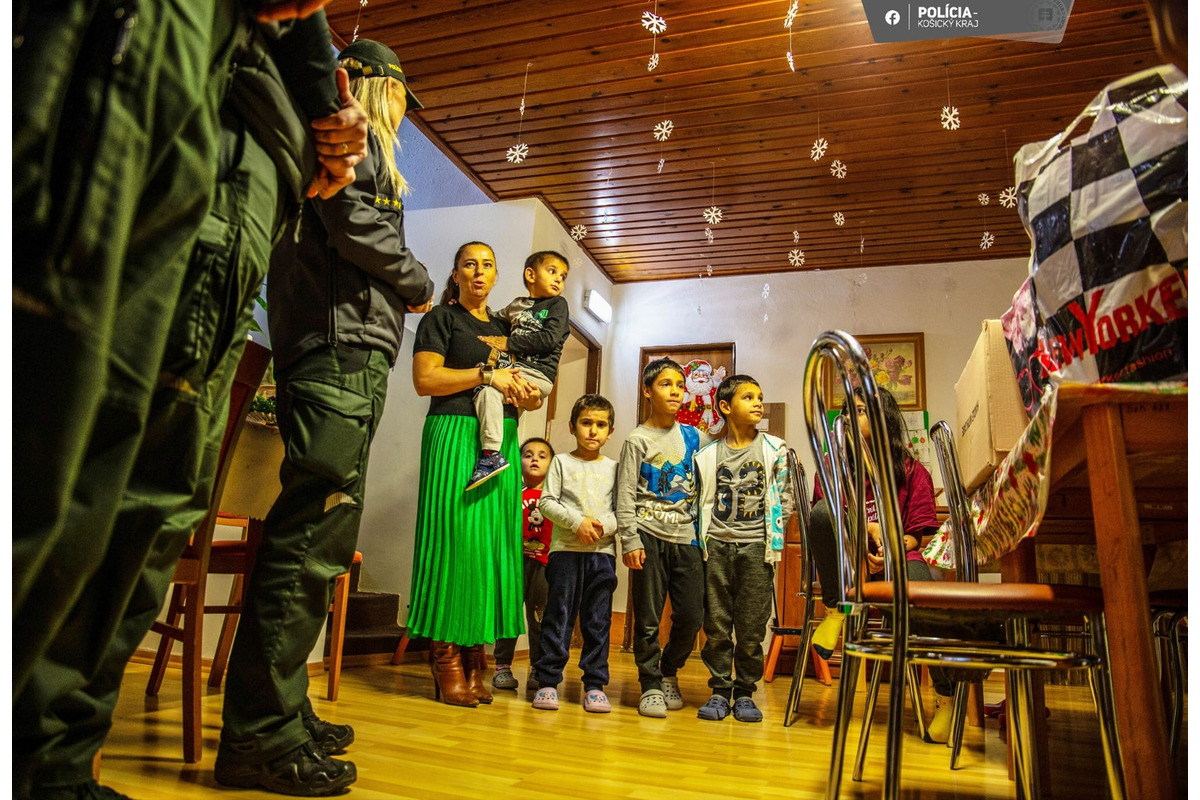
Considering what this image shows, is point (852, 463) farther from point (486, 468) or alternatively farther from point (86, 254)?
point (486, 468)

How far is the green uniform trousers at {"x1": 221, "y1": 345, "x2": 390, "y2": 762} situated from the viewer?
126 centimetres

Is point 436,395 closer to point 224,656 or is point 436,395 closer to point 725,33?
point 224,656

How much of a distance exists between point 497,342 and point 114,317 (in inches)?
80.2

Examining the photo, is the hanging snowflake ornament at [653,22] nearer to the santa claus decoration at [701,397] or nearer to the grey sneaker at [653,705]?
the grey sneaker at [653,705]

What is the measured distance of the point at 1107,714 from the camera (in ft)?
3.20

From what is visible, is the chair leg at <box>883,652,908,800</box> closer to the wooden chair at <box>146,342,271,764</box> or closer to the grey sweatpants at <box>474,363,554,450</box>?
the wooden chair at <box>146,342,271,764</box>

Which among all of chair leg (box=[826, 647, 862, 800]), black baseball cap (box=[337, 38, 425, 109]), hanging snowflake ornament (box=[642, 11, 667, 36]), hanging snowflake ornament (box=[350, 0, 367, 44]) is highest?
hanging snowflake ornament (box=[350, 0, 367, 44])

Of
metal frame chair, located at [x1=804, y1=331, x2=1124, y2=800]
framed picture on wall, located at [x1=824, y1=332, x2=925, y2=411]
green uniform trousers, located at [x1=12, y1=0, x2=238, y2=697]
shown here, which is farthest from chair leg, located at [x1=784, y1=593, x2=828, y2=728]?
framed picture on wall, located at [x1=824, y1=332, x2=925, y2=411]

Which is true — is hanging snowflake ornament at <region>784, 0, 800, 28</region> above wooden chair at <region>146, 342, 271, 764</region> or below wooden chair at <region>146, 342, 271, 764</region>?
above

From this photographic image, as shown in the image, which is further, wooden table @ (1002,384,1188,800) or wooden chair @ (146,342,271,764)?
wooden chair @ (146,342,271,764)

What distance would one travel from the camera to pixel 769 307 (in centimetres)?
549

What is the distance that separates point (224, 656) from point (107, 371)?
2218 millimetres

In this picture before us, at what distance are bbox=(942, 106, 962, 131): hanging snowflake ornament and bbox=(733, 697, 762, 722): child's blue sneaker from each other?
8.89 feet

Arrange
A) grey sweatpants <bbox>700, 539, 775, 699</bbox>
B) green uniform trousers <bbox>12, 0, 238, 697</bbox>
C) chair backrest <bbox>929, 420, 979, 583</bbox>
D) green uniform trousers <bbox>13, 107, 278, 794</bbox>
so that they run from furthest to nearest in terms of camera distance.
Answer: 1. grey sweatpants <bbox>700, 539, 775, 699</bbox>
2. chair backrest <bbox>929, 420, 979, 583</bbox>
3. green uniform trousers <bbox>13, 107, 278, 794</bbox>
4. green uniform trousers <bbox>12, 0, 238, 697</bbox>
